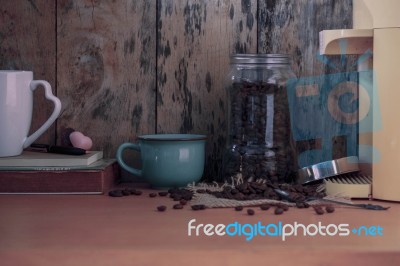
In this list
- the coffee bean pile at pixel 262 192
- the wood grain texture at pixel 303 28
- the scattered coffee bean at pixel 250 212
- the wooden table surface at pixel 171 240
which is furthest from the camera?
the wood grain texture at pixel 303 28

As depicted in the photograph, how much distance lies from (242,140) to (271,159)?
0.06 metres

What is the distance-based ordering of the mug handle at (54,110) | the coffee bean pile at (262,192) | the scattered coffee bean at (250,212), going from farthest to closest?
the mug handle at (54,110) < the coffee bean pile at (262,192) < the scattered coffee bean at (250,212)

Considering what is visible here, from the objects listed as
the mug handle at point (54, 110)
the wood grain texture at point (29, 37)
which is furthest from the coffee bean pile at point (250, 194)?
the wood grain texture at point (29, 37)

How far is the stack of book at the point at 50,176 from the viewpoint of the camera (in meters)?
1.12

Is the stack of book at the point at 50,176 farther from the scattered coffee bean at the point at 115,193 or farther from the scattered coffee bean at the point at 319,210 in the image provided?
the scattered coffee bean at the point at 319,210

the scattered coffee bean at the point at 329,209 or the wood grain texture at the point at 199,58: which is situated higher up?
the wood grain texture at the point at 199,58

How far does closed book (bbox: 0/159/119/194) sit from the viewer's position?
112 cm

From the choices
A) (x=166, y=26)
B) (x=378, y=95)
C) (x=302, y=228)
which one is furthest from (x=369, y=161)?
(x=166, y=26)

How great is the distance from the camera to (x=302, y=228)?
87cm

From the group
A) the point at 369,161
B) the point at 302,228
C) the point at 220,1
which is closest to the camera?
the point at 302,228

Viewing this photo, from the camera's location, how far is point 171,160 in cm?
115

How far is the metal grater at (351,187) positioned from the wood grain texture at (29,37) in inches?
22.3

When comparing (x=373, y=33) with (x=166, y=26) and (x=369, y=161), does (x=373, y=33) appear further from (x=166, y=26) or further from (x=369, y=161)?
(x=166, y=26)

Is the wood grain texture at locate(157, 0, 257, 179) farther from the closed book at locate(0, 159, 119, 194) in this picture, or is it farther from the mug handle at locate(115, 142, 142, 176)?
the closed book at locate(0, 159, 119, 194)
